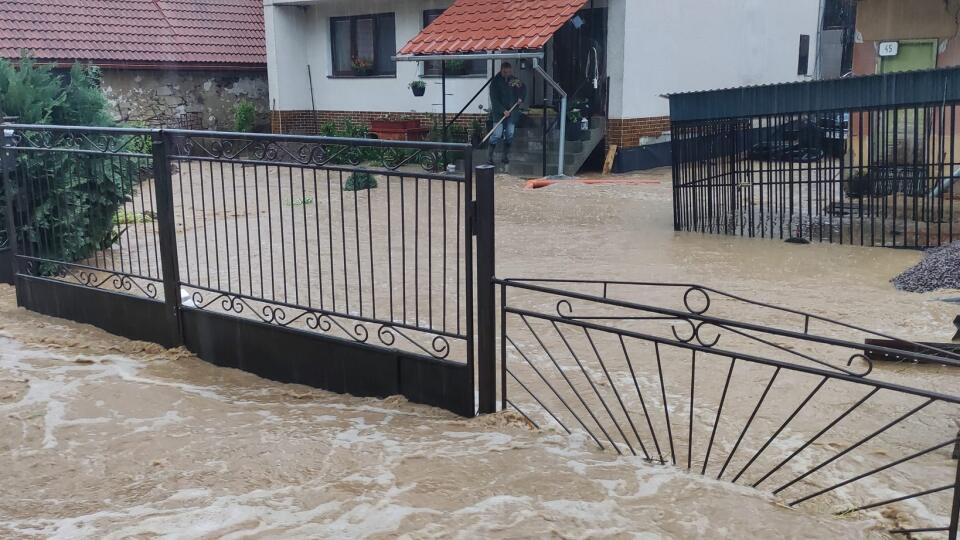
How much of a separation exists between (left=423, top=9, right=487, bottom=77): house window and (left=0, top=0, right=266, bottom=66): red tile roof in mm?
5094

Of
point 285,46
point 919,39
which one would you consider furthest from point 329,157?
point 285,46

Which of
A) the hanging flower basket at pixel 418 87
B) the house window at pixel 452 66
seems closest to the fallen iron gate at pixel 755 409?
the house window at pixel 452 66

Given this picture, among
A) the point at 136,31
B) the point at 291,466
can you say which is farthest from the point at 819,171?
the point at 136,31

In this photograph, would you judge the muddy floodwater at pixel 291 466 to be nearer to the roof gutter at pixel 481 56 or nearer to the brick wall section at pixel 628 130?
the roof gutter at pixel 481 56

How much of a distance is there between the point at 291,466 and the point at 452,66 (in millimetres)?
15109

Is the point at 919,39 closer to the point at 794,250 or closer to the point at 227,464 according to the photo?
the point at 794,250

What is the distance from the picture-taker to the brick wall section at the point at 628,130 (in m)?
16.4

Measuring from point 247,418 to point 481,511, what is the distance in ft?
5.66

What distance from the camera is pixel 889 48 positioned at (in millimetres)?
12031

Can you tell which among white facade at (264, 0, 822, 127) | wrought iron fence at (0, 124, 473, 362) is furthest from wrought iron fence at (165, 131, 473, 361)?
white facade at (264, 0, 822, 127)

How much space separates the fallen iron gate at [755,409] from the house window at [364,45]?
14.6 metres

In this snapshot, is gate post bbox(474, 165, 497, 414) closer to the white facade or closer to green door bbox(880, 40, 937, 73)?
green door bbox(880, 40, 937, 73)

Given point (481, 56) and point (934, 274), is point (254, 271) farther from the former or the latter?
point (481, 56)

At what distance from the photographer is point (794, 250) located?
31.6 feet
